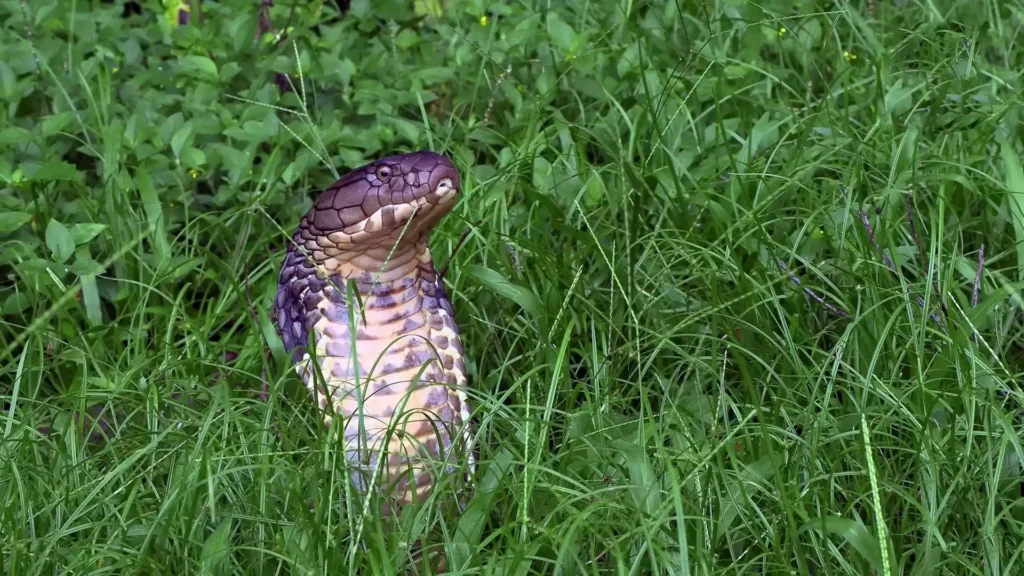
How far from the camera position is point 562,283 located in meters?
2.88

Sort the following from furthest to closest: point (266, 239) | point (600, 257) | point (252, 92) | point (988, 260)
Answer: point (252, 92), point (266, 239), point (600, 257), point (988, 260)

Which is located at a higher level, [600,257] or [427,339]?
[427,339]

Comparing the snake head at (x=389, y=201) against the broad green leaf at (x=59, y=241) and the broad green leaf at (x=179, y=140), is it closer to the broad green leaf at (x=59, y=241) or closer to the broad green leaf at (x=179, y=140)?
the broad green leaf at (x=59, y=241)

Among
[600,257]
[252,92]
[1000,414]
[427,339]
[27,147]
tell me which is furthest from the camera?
[252,92]

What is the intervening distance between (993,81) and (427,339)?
5.57 feet

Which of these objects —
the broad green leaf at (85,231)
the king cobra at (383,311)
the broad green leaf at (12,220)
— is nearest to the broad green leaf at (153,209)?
the broad green leaf at (85,231)

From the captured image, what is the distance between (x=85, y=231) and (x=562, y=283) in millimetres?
1110

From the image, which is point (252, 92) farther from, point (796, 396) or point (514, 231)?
point (796, 396)

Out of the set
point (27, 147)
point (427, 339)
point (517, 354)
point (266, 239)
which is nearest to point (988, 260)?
point (517, 354)

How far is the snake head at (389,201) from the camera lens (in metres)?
2.38

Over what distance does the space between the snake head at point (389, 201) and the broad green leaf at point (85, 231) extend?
83 centimetres

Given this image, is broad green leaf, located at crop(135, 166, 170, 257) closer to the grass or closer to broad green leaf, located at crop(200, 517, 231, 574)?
the grass

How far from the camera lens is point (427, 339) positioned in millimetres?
2512

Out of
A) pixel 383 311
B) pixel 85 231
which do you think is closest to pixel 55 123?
pixel 85 231
